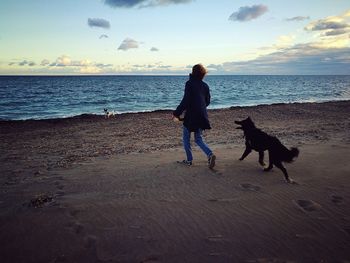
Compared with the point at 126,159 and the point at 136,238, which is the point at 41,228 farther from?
the point at 126,159

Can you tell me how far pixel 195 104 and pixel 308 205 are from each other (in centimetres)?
284

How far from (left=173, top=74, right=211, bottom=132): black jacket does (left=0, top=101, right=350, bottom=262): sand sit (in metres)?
1.01

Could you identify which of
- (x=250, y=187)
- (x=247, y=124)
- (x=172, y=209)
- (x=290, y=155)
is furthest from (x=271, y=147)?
(x=172, y=209)

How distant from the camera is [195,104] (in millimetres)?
6145

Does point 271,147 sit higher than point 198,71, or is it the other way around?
point 198,71

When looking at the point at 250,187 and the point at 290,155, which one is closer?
the point at 250,187

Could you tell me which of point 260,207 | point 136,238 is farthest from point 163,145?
point 136,238

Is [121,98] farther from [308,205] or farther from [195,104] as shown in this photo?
[308,205]

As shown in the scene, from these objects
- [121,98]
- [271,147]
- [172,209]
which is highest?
[271,147]

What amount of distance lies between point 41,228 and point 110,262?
1293 millimetres

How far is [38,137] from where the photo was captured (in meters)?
12.4

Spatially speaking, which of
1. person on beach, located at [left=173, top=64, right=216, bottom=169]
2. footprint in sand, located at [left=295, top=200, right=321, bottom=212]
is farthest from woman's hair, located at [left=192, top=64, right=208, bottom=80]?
footprint in sand, located at [left=295, top=200, right=321, bottom=212]

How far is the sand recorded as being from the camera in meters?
3.36

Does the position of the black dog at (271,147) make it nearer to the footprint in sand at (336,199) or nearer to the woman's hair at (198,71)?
the footprint in sand at (336,199)
